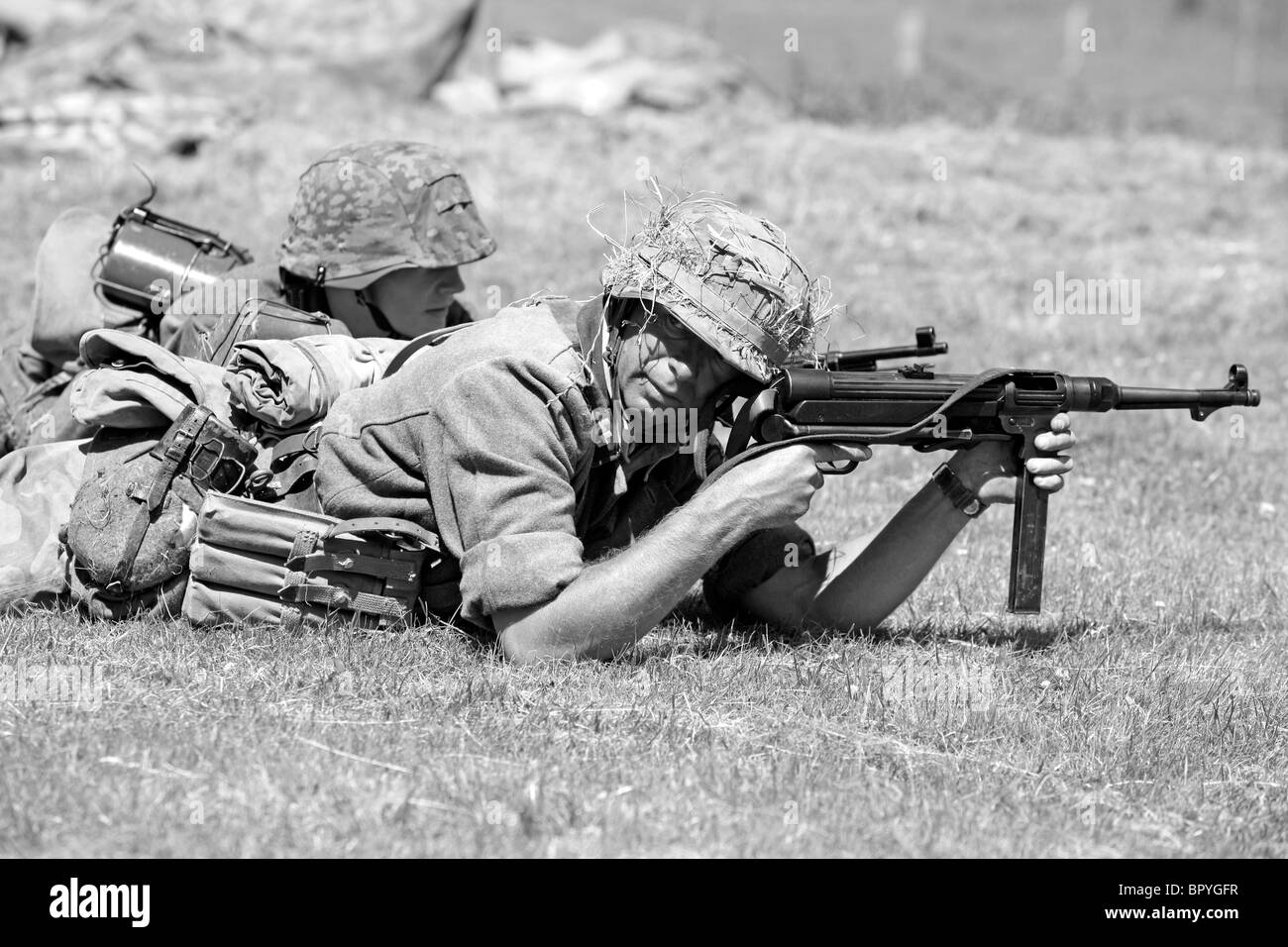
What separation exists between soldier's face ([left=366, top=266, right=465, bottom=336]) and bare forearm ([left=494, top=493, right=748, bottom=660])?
83.0 inches

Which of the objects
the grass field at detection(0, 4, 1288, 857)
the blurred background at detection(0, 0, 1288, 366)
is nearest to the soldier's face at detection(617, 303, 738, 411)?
the grass field at detection(0, 4, 1288, 857)

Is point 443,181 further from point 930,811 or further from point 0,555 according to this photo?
point 930,811

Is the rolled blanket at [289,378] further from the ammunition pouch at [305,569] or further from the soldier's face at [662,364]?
the soldier's face at [662,364]

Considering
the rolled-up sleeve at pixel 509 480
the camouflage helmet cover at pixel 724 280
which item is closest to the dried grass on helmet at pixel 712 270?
the camouflage helmet cover at pixel 724 280

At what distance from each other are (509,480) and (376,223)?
2153mm

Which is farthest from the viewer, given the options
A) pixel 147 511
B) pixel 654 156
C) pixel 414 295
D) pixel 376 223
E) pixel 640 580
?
pixel 654 156

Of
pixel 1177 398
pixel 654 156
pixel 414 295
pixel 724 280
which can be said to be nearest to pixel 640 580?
pixel 724 280

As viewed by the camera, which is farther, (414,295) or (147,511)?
(414,295)

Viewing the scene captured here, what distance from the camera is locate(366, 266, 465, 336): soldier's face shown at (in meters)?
6.34

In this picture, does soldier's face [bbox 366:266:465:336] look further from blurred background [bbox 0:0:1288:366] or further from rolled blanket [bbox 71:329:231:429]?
blurred background [bbox 0:0:1288:366]

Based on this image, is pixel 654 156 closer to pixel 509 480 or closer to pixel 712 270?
pixel 712 270

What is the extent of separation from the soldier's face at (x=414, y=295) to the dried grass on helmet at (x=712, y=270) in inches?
72.6

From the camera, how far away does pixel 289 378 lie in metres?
4.99

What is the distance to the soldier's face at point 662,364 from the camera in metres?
4.55
